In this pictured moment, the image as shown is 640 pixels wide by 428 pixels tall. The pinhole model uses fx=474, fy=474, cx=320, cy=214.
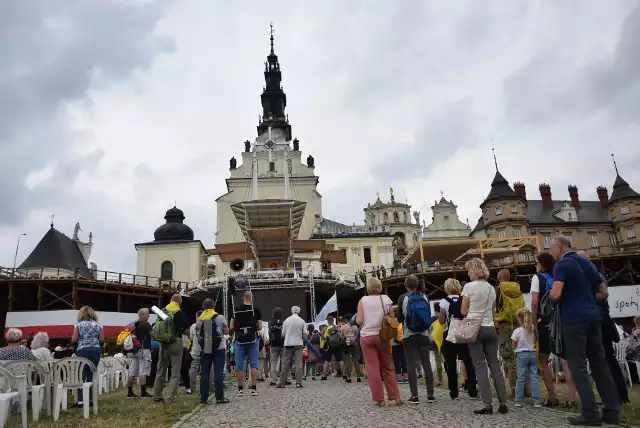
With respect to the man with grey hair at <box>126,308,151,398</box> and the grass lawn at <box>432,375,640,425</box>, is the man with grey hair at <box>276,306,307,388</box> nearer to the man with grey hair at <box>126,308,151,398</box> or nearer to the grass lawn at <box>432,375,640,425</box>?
the man with grey hair at <box>126,308,151,398</box>

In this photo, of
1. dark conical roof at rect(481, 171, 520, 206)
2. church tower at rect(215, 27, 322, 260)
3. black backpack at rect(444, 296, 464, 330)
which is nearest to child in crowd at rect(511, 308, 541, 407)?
black backpack at rect(444, 296, 464, 330)

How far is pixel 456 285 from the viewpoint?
23.9 feet

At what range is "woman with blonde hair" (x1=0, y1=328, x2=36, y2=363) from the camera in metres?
6.78

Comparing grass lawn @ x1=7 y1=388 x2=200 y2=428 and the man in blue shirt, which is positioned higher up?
the man in blue shirt

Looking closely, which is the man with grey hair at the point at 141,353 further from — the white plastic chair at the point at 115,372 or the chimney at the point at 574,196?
the chimney at the point at 574,196

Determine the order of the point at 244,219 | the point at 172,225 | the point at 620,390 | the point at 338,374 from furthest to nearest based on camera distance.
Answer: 1. the point at 172,225
2. the point at 244,219
3. the point at 338,374
4. the point at 620,390

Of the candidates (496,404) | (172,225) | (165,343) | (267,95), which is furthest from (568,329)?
(267,95)

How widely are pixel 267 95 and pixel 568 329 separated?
62.8 m

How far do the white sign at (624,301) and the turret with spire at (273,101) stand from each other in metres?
43.3

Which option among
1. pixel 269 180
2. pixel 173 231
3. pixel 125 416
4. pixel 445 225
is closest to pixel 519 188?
pixel 445 225

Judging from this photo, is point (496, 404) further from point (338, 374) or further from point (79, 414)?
point (338, 374)

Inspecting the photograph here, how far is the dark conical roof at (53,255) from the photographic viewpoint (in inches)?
1657

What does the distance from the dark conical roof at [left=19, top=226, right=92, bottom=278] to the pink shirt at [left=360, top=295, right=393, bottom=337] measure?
40188 mm

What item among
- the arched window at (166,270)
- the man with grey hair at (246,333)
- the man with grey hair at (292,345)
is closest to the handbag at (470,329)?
the man with grey hair at (246,333)
